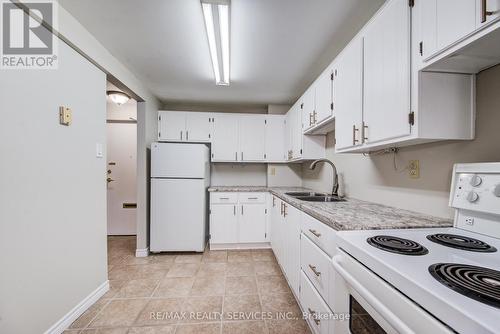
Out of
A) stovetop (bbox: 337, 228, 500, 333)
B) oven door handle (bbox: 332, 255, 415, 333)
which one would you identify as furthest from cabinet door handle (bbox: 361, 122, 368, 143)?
oven door handle (bbox: 332, 255, 415, 333)

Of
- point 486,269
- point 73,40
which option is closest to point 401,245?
point 486,269

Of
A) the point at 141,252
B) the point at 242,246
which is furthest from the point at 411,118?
the point at 141,252

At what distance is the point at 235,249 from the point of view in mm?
3105

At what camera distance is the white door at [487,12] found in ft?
2.22

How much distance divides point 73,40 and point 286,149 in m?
2.72

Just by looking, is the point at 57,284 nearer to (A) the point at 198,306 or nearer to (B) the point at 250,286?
(A) the point at 198,306

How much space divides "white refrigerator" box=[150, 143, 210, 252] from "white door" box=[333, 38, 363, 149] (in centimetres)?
189

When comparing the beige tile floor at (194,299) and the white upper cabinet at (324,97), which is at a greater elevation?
the white upper cabinet at (324,97)

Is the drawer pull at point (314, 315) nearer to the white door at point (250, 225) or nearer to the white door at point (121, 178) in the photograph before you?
the white door at point (250, 225)

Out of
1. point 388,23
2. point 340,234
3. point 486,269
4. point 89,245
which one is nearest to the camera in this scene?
point 486,269

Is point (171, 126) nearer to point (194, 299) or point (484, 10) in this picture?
point (194, 299)

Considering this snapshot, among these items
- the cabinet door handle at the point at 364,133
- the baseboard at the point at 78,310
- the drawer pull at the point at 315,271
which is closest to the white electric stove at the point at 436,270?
the drawer pull at the point at 315,271

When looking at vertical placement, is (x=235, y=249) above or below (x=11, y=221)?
below

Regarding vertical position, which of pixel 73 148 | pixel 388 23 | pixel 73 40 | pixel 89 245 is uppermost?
pixel 73 40
